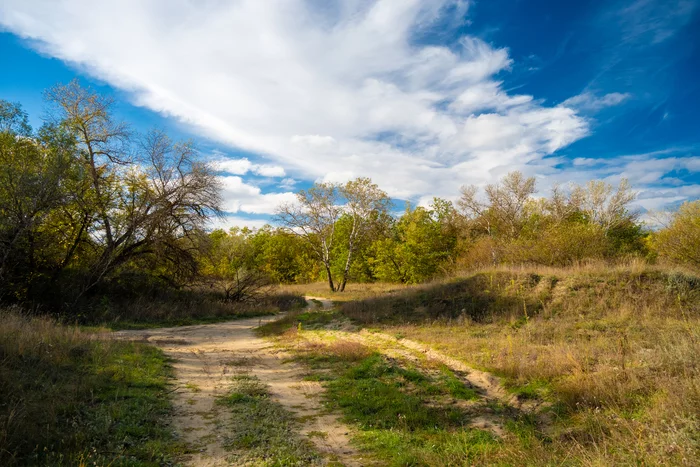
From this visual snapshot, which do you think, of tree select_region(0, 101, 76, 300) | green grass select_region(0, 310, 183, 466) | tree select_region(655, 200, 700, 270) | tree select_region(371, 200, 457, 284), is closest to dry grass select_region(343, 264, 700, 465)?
green grass select_region(0, 310, 183, 466)

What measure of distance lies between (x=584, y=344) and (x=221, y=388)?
28.2ft

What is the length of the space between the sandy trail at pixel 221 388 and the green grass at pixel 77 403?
1.25ft

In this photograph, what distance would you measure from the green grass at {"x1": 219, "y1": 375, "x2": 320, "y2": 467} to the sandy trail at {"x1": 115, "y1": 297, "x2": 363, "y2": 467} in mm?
169

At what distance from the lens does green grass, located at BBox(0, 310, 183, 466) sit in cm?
453

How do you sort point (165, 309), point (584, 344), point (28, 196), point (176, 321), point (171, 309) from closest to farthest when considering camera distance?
point (584, 344)
point (28, 196)
point (176, 321)
point (165, 309)
point (171, 309)

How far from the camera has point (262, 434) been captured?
5.61 m

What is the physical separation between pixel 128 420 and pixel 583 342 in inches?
389

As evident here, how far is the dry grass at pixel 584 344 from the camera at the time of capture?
4.29 meters

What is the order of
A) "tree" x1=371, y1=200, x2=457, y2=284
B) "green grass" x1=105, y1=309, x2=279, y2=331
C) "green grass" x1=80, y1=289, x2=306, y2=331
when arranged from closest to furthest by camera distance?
"green grass" x1=105, y1=309, x2=279, y2=331 → "green grass" x1=80, y1=289, x2=306, y2=331 → "tree" x1=371, y1=200, x2=457, y2=284

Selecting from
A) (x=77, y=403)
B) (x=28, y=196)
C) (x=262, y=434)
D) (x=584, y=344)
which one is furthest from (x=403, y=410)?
(x=28, y=196)

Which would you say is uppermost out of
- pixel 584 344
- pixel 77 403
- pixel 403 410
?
pixel 584 344

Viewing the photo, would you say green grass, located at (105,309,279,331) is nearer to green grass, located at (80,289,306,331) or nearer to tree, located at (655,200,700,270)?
green grass, located at (80,289,306,331)

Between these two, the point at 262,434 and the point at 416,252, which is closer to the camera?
the point at 262,434

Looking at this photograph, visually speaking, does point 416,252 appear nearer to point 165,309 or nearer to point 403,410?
point 165,309
